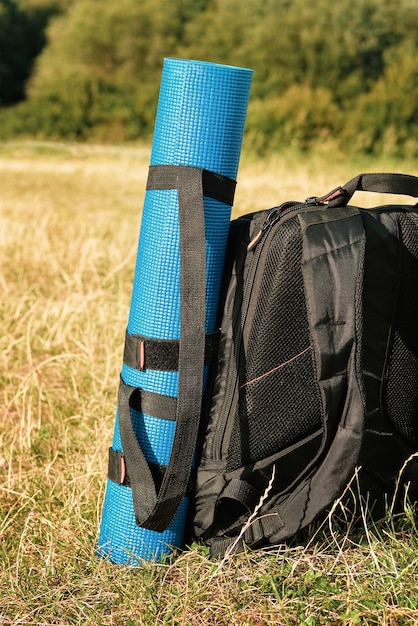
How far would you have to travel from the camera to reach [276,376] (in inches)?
73.2

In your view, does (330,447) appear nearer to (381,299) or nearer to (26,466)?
(381,299)

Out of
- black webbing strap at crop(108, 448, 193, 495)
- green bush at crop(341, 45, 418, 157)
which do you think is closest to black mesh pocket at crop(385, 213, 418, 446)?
black webbing strap at crop(108, 448, 193, 495)

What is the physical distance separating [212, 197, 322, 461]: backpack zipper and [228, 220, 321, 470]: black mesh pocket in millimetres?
28

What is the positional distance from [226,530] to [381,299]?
66 cm

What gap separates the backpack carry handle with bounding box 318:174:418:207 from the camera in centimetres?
184

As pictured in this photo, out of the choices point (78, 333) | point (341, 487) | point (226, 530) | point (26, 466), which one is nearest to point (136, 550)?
point (226, 530)

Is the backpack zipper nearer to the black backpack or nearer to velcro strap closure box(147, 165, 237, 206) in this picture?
the black backpack

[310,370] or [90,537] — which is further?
[90,537]

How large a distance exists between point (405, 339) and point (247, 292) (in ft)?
1.28

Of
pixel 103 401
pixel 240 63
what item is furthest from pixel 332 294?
pixel 240 63

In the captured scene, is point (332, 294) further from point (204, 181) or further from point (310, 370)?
point (204, 181)

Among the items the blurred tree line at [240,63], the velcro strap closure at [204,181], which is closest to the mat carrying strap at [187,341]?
the velcro strap closure at [204,181]

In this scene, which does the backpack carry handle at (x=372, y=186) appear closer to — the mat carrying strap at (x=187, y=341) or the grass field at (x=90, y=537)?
the mat carrying strap at (x=187, y=341)

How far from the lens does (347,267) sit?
1755 mm
